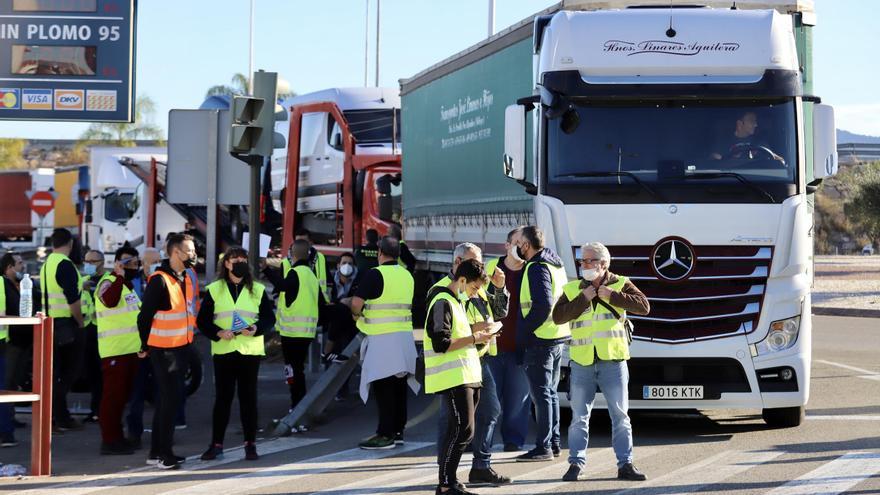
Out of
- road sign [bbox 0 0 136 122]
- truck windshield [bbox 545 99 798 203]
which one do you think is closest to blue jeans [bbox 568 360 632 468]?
truck windshield [bbox 545 99 798 203]

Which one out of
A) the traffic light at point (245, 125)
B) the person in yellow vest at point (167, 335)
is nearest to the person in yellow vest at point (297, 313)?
the traffic light at point (245, 125)

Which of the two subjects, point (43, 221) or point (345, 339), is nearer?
point (345, 339)

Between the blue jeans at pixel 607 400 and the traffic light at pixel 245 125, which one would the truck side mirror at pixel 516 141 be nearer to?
the blue jeans at pixel 607 400

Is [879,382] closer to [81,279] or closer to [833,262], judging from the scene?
[81,279]

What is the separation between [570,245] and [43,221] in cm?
2804

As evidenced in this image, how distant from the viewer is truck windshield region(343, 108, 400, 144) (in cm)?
2200

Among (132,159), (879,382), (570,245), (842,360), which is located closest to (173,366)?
(570,245)

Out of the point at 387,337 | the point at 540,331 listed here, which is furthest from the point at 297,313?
the point at 540,331

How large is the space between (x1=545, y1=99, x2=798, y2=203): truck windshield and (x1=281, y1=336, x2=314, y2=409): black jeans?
121 inches

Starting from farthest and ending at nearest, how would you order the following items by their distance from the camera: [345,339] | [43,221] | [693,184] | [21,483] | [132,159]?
[43,221], [132,159], [345,339], [693,184], [21,483]

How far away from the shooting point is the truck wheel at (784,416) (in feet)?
Result: 39.0

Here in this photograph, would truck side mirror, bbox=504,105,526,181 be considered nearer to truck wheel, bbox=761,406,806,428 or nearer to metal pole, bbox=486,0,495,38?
truck wheel, bbox=761,406,806,428

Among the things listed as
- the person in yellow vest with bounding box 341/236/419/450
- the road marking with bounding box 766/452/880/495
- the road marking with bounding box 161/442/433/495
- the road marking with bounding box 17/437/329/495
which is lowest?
the road marking with bounding box 17/437/329/495

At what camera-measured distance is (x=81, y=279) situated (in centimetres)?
1359
